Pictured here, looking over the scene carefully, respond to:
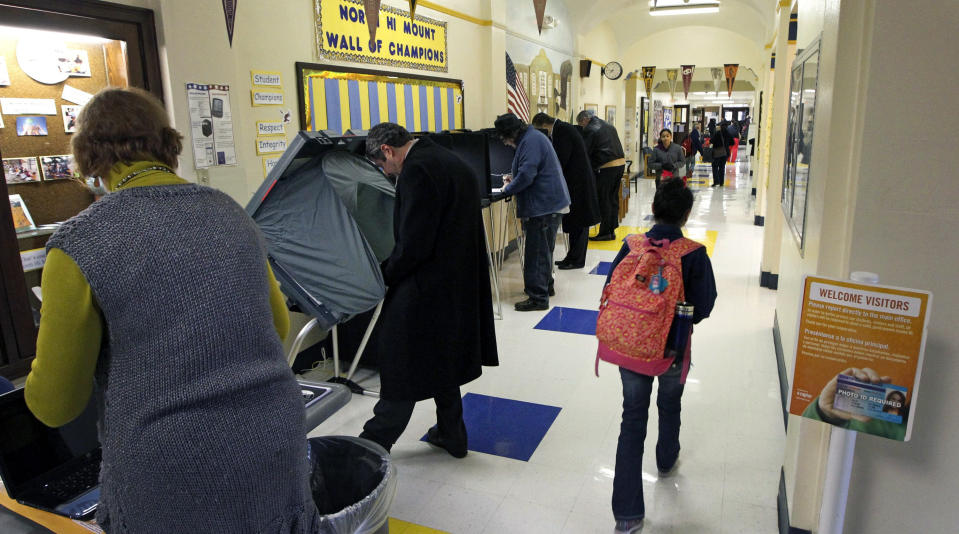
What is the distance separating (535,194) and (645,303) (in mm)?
2977

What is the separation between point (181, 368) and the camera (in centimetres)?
111

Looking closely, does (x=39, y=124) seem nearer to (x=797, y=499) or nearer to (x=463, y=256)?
(x=463, y=256)

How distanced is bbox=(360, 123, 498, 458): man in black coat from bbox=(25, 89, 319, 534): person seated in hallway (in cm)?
116

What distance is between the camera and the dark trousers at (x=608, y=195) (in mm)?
7102

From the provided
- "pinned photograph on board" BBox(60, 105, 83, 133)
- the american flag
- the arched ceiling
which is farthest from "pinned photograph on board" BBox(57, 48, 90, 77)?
the arched ceiling

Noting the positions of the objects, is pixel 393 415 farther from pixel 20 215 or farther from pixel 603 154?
pixel 603 154

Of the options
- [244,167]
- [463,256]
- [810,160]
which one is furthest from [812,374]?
[244,167]

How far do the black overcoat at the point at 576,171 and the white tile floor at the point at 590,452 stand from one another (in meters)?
1.47

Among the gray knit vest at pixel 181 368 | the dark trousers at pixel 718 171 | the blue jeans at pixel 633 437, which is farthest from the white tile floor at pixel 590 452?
the dark trousers at pixel 718 171

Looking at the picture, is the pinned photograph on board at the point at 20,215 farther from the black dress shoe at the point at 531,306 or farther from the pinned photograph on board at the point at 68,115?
the black dress shoe at the point at 531,306

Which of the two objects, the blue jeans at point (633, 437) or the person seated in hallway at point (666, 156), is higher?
the person seated in hallway at point (666, 156)

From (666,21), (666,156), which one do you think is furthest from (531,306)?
(666,21)

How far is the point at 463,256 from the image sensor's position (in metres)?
2.48

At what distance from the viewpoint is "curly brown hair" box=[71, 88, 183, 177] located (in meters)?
1.18
